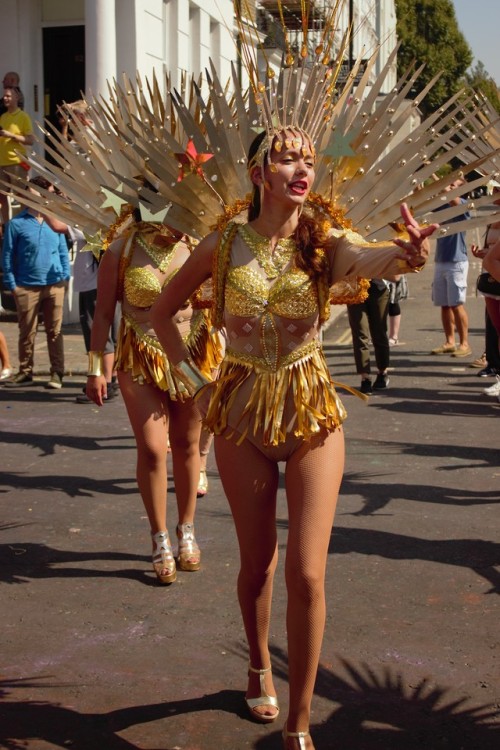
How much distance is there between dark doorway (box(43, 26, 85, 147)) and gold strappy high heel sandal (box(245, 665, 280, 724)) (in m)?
17.1

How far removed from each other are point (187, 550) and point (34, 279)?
21.3 ft

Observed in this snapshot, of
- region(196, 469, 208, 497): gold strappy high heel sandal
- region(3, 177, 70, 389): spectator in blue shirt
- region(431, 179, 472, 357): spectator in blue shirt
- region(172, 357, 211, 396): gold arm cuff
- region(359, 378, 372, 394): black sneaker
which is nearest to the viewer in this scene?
region(172, 357, 211, 396): gold arm cuff

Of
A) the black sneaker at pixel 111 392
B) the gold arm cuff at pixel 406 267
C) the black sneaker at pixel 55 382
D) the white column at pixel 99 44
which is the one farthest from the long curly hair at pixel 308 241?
the white column at pixel 99 44

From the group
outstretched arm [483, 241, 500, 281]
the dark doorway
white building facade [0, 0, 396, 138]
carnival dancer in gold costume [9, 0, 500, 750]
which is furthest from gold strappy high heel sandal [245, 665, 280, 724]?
the dark doorway

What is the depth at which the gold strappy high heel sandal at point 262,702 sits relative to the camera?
14.1 feet

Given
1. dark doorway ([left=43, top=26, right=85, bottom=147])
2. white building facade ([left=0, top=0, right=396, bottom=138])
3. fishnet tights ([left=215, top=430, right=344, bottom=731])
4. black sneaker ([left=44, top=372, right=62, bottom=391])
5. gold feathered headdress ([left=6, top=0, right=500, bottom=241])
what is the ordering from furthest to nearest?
dark doorway ([left=43, top=26, right=85, bottom=147]), white building facade ([left=0, top=0, right=396, bottom=138]), black sneaker ([left=44, top=372, right=62, bottom=391]), gold feathered headdress ([left=6, top=0, right=500, bottom=241]), fishnet tights ([left=215, top=430, right=344, bottom=731])

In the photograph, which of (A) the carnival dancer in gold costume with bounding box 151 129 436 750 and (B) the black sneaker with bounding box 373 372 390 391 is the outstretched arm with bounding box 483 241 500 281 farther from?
(B) the black sneaker with bounding box 373 372 390 391

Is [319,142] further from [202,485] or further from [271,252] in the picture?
[202,485]

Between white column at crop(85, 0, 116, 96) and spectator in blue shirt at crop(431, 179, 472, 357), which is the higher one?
white column at crop(85, 0, 116, 96)

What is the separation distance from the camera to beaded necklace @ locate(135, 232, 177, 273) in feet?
19.7

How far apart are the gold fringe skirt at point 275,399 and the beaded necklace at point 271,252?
0.30 metres

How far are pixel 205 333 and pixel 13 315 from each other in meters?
10.5

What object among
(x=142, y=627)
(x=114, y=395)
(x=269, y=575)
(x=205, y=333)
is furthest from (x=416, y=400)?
(x=269, y=575)

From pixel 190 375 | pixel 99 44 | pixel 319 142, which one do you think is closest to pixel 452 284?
pixel 99 44
